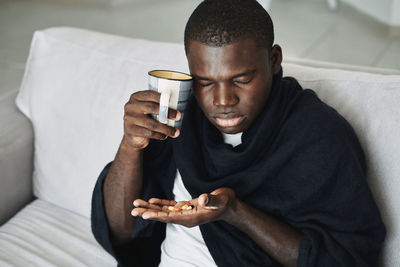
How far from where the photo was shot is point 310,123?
3.13ft

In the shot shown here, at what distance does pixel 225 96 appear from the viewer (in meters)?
0.92

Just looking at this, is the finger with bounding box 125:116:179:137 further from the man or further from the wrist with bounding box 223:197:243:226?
the wrist with bounding box 223:197:243:226

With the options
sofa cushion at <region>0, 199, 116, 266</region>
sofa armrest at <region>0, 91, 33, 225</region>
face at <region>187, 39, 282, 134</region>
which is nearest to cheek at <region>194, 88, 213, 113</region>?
face at <region>187, 39, 282, 134</region>

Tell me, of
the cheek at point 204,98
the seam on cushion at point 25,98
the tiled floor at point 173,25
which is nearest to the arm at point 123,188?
the cheek at point 204,98

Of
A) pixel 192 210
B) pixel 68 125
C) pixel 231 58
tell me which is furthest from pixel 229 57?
pixel 68 125

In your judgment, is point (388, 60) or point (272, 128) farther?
point (388, 60)

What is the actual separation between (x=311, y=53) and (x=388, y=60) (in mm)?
591

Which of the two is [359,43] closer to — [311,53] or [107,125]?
[311,53]

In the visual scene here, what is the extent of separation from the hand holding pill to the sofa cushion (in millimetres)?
473

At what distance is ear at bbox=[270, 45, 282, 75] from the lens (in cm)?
100

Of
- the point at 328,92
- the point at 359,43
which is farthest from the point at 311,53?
the point at 328,92

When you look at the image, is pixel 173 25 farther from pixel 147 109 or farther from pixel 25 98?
pixel 147 109

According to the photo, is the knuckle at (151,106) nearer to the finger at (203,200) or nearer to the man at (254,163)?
the man at (254,163)

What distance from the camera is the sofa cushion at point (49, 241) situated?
125 centimetres
